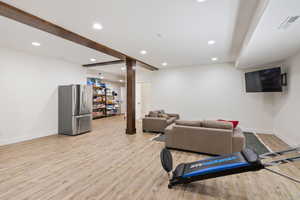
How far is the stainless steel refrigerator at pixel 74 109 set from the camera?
16.1ft

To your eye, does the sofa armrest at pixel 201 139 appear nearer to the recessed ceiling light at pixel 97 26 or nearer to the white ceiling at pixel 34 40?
the recessed ceiling light at pixel 97 26

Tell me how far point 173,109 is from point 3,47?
20.9ft

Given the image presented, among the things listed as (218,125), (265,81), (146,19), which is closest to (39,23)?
(146,19)

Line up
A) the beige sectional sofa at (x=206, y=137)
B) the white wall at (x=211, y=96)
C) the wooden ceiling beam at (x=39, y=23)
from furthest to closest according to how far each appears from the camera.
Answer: the white wall at (x=211, y=96), the beige sectional sofa at (x=206, y=137), the wooden ceiling beam at (x=39, y=23)

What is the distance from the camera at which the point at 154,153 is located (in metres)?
3.38

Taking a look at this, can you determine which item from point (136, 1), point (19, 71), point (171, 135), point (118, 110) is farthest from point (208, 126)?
point (118, 110)

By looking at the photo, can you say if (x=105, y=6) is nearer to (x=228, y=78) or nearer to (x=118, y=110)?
(x=228, y=78)

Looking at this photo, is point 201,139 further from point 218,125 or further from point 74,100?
point 74,100

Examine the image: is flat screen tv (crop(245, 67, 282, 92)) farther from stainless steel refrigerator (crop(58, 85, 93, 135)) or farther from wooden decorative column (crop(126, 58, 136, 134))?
stainless steel refrigerator (crop(58, 85, 93, 135))

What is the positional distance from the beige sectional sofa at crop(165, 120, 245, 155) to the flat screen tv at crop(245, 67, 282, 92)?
2.11 m

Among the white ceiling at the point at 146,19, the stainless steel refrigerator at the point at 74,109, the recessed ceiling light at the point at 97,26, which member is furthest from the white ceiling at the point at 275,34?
the stainless steel refrigerator at the point at 74,109

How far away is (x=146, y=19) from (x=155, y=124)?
3549 mm

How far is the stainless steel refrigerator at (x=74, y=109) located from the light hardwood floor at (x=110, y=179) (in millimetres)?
1424

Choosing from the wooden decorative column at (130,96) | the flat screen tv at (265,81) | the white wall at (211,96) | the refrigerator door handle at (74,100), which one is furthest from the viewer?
the white wall at (211,96)
